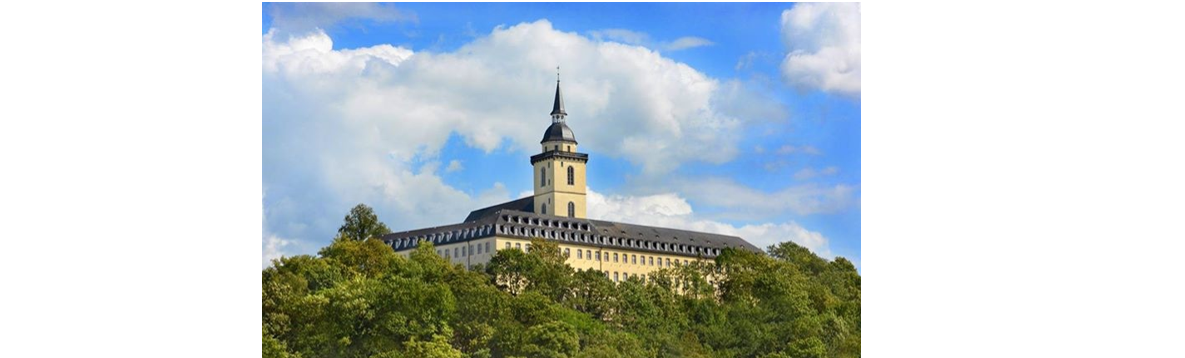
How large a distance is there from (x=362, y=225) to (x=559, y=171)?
6.02 m

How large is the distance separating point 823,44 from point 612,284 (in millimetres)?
8376

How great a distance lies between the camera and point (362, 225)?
37.1 meters

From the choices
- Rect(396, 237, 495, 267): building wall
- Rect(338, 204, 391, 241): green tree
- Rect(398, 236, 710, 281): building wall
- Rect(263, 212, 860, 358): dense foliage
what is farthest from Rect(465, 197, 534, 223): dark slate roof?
Rect(263, 212, 860, 358): dense foliage

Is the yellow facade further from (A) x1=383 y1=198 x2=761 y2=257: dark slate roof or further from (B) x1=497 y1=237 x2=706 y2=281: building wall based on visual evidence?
(B) x1=497 y1=237 x2=706 y2=281: building wall

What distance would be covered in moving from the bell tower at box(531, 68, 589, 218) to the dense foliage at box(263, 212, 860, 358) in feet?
6.93

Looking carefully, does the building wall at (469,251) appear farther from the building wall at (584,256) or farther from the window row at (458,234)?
the window row at (458,234)

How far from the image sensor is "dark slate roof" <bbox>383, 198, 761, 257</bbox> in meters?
39.8

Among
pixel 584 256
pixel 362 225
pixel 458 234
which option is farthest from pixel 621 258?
pixel 362 225

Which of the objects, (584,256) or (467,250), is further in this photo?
(584,256)

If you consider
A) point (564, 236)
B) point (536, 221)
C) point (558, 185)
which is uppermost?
point (558, 185)

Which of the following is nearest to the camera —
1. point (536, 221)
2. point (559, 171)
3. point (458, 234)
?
point (559, 171)

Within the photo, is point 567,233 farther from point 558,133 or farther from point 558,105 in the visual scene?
point 558,105
